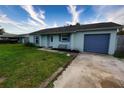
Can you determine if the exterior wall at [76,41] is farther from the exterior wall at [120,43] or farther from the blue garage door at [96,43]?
the exterior wall at [120,43]

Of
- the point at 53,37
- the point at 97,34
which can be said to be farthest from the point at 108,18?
the point at 53,37

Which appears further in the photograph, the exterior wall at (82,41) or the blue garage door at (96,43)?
the blue garage door at (96,43)

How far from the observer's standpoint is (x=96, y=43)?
1059 centimetres

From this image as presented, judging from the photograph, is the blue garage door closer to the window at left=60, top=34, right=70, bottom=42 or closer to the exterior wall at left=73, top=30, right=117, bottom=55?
the exterior wall at left=73, top=30, right=117, bottom=55

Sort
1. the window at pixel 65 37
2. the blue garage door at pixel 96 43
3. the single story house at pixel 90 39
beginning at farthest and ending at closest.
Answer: the window at pixel 65 37, the blue garage door at pixel 96 43, the single story house at pixel 90 39

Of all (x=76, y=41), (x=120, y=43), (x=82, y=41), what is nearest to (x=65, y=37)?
(x=76, y=41)

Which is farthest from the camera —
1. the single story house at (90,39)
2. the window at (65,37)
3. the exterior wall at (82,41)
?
the window at (65,37)

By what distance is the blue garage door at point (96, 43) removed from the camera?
1004 centimetres

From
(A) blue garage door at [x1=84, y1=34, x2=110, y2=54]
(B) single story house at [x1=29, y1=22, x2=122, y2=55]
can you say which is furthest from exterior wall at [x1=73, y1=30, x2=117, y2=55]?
(A) blue garage door at [x1=84, y1=34, x2=110, y2=54]

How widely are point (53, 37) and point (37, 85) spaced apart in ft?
38.2

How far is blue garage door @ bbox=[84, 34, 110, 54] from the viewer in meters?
10.0

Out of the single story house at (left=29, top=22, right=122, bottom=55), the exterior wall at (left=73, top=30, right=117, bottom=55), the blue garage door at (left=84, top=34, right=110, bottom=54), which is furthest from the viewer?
the blue garage door at (left=84, top=34, right=110, bottom=54)

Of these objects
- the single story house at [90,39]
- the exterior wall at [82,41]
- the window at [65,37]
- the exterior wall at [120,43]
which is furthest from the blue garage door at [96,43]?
the window at [65,37]
